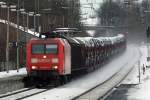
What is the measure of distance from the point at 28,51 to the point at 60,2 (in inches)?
1838

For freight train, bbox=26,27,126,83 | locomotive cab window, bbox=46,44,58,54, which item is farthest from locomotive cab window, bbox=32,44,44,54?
locomotive cab window, bbox=46,44,58,54

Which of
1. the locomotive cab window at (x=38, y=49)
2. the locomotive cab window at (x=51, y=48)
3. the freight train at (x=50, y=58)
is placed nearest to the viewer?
the freight train at (x=50, y=58)

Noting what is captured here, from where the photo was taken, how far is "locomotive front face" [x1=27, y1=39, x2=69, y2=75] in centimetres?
3597

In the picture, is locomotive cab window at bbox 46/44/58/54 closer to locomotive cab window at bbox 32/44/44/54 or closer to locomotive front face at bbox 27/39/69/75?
locomotive front face at bbox 27/39/69/75

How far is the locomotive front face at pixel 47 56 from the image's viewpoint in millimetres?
35969

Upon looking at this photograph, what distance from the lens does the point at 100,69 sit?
57062mm

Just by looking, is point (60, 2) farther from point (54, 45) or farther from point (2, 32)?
point (54, 45)

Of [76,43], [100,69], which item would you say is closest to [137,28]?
[100,69]

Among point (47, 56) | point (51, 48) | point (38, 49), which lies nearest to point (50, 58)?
point (47, 56)

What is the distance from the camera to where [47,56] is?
119 feet

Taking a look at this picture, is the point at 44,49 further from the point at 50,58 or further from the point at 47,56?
the point at 50,58

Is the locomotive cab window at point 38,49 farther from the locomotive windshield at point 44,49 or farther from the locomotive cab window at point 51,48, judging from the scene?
the locomotive cab window at point 51,48

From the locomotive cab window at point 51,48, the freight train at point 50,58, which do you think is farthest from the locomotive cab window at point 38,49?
the locomotive cab window at point 51,48

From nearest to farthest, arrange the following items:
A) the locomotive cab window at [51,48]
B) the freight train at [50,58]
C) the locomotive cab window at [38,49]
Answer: the freight train at [50,58]
the locomotive cab window at [51,48]
the locomotive cab window at [38,49]
